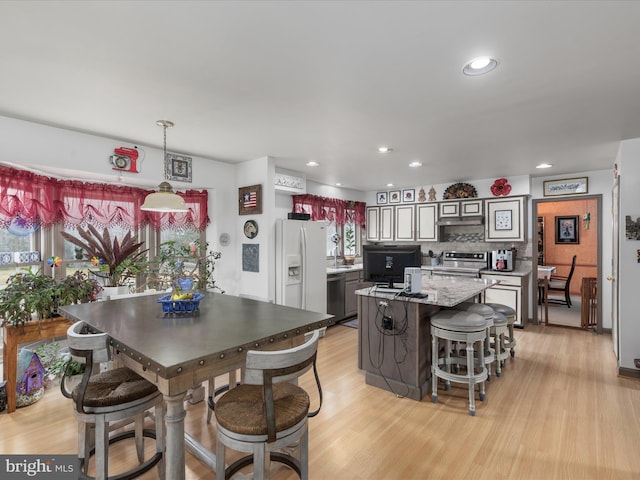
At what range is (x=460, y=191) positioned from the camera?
5.71 meters

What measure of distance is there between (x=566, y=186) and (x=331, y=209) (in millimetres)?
3842

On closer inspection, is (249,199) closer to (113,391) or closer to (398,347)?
(398,347)

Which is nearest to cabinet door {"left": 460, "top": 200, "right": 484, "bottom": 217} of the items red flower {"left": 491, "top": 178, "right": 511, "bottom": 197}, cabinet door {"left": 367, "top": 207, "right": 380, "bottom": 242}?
red flower {"left": 491, "top": 178, "right": 511, "bottom": 197}

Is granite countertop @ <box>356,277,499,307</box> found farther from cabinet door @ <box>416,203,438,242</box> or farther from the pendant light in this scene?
cabinet door @ <box>416,203,438,242</box>

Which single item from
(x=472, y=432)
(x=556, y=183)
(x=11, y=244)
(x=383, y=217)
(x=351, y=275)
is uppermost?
(x=556, y=183)

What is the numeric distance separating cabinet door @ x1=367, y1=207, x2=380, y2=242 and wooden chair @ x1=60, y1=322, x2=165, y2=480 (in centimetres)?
547

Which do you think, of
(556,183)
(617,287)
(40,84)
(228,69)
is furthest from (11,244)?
(556,183)

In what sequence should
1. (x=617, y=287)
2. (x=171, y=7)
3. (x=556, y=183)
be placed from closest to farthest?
1. (x=171, y=7)
2. (x=617, y=287)
3. (x=556, y=183)

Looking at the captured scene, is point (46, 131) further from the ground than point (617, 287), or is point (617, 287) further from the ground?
point (46, 131)

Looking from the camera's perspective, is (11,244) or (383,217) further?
(383,217)

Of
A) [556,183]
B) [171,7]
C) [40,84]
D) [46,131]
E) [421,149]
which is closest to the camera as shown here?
[171,7]

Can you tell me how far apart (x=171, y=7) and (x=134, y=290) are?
10.5 feet

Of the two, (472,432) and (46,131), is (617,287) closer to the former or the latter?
(472,432)

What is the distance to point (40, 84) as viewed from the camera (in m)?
2.15
